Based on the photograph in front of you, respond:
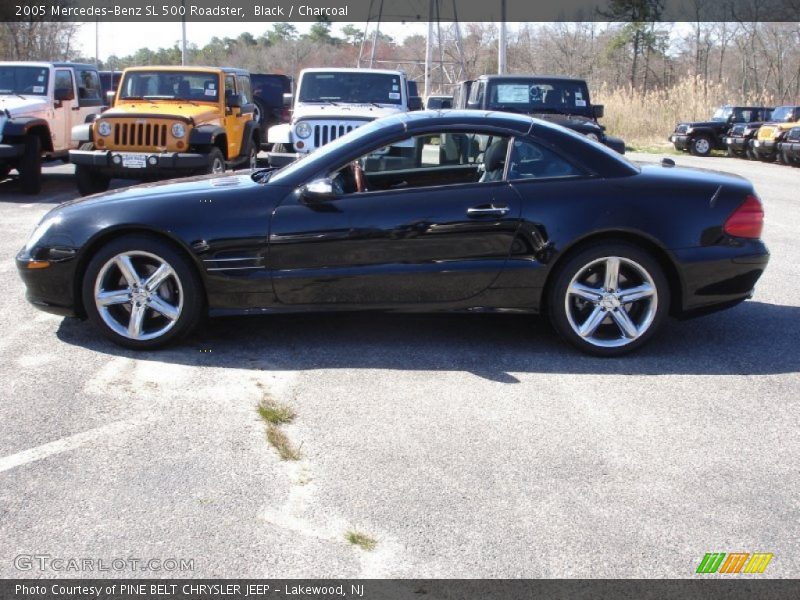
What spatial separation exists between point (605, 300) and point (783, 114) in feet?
76.6

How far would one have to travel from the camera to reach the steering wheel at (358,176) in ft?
18.8

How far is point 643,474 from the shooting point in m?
3.99

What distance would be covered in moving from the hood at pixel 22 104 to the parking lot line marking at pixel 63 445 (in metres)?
10.3

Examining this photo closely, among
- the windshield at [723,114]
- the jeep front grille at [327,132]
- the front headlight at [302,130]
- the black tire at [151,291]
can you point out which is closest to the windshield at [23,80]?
the front headlight at [302,130]

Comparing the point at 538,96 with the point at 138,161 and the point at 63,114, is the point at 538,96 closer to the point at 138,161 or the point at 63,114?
the point at 138,161

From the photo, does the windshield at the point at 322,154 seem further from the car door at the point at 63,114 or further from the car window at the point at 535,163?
the car door at the point at 63,114

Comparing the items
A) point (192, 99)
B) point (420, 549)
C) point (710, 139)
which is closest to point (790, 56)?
point (710, 139)

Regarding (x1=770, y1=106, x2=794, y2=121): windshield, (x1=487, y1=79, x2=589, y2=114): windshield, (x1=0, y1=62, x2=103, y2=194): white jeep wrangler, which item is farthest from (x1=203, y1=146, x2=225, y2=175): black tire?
(x1=770, y1=106, x2=794, y2=121): windshield

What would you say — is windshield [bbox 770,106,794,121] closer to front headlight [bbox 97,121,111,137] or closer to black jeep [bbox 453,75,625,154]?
black jeep [bbox 453,75,625,154]

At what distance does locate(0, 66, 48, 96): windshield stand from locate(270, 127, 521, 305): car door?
34.6ft

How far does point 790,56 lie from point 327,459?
1911 inches

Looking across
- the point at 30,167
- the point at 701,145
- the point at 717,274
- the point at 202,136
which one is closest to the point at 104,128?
the point at 202,136

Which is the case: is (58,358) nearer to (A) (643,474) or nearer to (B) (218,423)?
(B) (218,423)

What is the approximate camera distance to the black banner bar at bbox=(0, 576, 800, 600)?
9.96 ft
